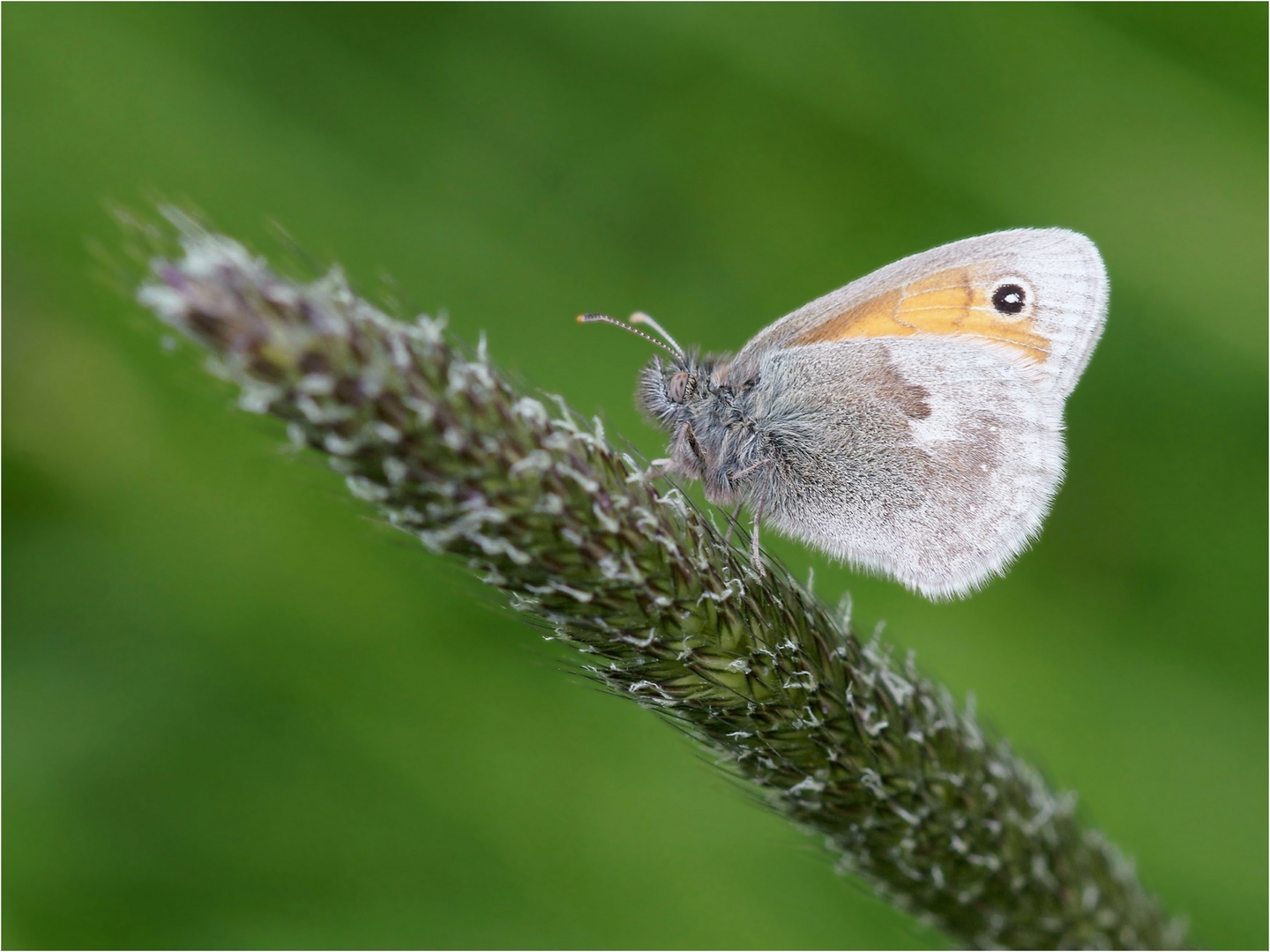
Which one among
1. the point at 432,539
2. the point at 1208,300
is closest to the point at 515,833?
the point at 432,539

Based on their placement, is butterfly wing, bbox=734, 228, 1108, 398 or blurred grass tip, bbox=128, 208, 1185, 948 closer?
blurred grass tip, bbox=128, 208, 1185, 948

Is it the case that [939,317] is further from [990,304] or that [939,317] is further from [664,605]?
[664,605]

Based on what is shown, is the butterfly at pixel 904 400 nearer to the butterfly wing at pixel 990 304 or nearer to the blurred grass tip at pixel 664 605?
the butterfly wing at pixel 990 304

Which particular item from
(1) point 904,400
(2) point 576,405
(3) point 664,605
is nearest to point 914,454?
(1) point 904,400

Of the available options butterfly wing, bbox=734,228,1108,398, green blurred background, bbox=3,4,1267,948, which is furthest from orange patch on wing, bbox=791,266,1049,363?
green blurred background, bbox=3,4,1267,948

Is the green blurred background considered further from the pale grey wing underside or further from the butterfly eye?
the pale grey wing underside

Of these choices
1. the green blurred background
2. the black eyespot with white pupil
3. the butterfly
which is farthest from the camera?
the green blurred background
